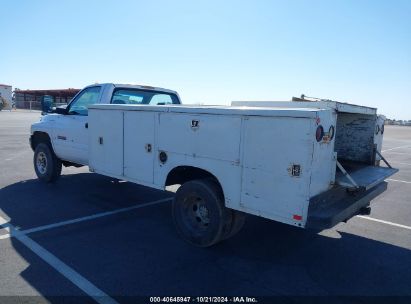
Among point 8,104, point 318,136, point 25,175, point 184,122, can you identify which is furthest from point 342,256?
point 8,104

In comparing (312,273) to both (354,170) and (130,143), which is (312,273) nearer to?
(354,170)

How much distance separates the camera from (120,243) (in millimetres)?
4676

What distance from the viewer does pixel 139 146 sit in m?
5.29

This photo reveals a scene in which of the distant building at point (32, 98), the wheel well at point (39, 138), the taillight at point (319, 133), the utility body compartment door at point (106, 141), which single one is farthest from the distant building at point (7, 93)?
the taillight at point (319, 133)

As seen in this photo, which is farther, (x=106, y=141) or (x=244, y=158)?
(x=106, y=141)

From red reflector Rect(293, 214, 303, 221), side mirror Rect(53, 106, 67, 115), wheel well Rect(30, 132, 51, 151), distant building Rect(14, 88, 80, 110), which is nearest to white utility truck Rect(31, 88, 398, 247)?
red reflector Rect(293, 214, 303, 221)

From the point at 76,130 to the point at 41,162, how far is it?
1817 mm

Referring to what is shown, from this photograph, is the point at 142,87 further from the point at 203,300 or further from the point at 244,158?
the point at 203,300

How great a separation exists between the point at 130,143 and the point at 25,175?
462 cm

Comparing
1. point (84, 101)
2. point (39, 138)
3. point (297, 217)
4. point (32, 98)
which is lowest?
point (297, 217)

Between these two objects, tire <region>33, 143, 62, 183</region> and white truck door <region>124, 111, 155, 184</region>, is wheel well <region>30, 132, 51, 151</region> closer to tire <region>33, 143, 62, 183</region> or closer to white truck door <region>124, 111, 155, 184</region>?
tire <region>33, 143, 62, 183</region>

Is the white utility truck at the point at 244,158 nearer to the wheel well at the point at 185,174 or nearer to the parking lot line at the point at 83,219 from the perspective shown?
the wheel well at the point at 185,174

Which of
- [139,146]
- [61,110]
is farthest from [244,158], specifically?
[61,110]

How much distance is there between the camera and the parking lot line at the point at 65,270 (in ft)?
11.2
